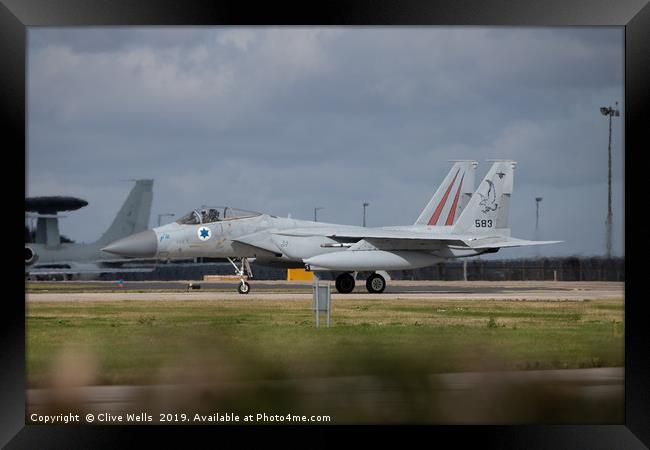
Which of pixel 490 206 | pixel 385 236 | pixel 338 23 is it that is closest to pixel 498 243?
pixel 490 206

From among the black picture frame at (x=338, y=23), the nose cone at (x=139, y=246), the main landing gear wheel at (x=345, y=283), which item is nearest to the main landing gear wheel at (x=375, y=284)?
the main landing gear wheel at (x=345, y=283)

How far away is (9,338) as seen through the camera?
618 centimetres

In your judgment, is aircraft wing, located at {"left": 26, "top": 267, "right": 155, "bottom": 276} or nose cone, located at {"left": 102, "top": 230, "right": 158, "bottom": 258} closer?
nose cone, located at {"left": 102, "top": 230, "right": 158, "bottom": 258}

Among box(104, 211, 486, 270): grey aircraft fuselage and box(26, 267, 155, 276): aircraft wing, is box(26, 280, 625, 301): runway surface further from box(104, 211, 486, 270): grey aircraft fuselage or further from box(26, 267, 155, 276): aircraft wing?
box(26, 267, 155, 276): aircraft wing

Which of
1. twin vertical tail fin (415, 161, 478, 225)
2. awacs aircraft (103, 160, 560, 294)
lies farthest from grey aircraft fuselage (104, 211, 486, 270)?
twin vertical tail fin (415, 161, 478, 225)

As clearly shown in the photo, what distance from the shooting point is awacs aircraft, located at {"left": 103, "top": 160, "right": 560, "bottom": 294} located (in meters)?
26.2

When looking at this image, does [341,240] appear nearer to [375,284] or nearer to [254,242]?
[375,284]

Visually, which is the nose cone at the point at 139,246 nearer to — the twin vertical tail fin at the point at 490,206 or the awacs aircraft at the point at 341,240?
the awacs aircraft at the point at 341,240

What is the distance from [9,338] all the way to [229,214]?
20.7 meters

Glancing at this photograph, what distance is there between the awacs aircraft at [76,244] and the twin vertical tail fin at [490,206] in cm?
1657

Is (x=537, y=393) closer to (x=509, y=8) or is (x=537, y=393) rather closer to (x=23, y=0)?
(x=509, y=8)

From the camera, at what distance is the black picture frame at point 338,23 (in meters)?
5.88

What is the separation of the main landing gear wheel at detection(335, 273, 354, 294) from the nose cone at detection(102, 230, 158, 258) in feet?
18.6

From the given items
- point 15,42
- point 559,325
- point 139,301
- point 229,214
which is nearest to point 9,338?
point 15,42
